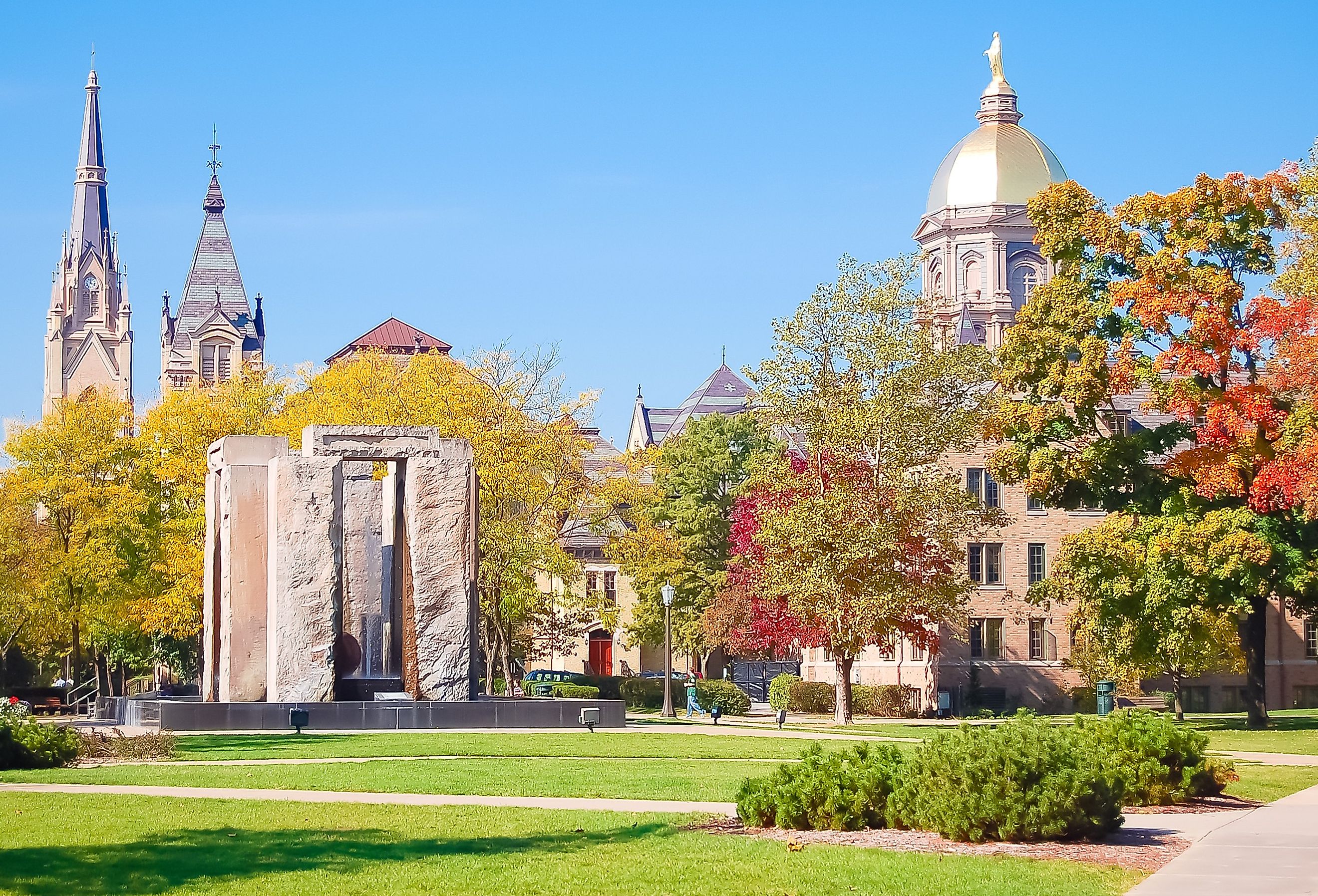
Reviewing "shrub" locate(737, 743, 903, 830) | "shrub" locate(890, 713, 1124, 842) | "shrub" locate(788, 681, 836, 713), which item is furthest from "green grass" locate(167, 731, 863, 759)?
"shrub" locate(788, 681, 836, 713)

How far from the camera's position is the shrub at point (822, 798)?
1504 cm

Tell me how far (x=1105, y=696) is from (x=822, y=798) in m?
35.5

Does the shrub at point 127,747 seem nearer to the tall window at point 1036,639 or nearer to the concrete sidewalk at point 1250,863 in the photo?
the concrete sidewalk at point 1250,863

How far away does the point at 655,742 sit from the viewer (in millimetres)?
28719

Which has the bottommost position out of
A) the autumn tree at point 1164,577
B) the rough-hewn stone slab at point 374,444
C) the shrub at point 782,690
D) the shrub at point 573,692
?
the shrub at point 782,690

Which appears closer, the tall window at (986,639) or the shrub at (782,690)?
the shrub at (782,690)

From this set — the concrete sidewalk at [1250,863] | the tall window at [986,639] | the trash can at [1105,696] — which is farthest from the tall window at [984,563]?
the concrete sidewalk at [1250,863]

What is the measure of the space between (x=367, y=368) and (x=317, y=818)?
36.0 m

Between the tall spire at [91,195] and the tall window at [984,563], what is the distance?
12409 cm

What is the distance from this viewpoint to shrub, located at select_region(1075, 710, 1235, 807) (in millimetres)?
17312

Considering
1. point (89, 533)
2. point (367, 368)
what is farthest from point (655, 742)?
point (89, 533)

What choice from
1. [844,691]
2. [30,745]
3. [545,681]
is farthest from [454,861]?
[545,681]

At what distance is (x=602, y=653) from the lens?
290ft

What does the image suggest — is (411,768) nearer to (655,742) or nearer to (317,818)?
(317,818)
